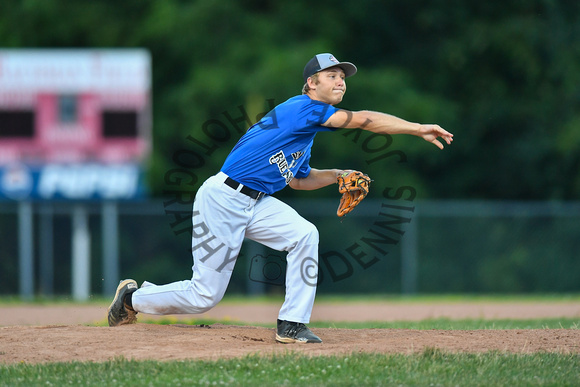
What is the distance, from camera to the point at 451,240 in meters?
17.9

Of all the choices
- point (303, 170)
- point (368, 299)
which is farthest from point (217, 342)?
point (368, 299)

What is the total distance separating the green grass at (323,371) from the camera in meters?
5.05

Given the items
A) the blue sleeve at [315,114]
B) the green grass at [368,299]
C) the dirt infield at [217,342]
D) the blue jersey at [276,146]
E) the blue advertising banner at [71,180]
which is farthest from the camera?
→ the blue advertising banner at [71,180]

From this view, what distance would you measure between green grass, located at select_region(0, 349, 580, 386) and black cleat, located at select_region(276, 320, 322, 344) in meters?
0.59

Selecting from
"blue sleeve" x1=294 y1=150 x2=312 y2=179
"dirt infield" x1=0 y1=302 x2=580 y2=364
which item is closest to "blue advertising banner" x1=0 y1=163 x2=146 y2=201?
"dirt infield" x1=0 y1=302 x2=580 y2=364

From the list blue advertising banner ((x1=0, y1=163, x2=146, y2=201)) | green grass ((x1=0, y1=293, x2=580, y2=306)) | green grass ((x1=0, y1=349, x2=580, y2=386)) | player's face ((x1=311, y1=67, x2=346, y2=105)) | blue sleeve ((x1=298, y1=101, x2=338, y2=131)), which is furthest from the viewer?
blue advertising banner ((x1=0, y1=163, x2=146, y2=201))

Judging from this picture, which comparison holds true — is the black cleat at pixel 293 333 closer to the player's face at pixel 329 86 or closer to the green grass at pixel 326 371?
the green grass at pixel 326 371

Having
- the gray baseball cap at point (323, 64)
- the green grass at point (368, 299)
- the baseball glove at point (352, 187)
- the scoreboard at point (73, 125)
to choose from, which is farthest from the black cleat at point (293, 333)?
the scoreboard at point (73, 125)

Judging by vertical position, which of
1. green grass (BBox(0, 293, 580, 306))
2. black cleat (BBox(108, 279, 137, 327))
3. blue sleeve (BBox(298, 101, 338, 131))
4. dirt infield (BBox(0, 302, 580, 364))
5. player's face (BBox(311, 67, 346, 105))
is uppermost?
player's face (BBox(311, 67, 346, 105))

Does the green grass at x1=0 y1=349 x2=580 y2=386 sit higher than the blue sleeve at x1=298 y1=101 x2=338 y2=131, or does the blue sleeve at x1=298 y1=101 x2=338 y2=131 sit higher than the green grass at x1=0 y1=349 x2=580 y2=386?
the blue sleeve at x1=298 y1=101 x2=338 y2=131

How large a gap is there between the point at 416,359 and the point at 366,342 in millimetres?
770

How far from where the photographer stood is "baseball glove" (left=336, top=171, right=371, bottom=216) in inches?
265

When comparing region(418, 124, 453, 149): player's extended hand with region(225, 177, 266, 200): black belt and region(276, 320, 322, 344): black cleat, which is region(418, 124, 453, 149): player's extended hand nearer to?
region(225, 177, 266, 200): black belt

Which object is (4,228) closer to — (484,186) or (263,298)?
(263,298)
